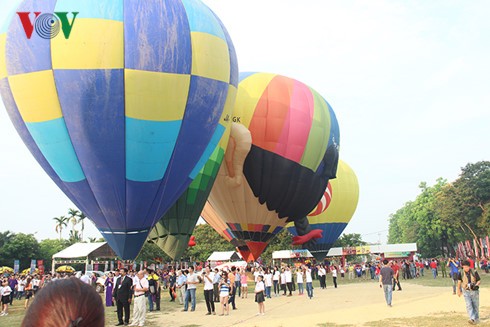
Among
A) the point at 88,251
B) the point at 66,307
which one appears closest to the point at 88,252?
the point at 88,251

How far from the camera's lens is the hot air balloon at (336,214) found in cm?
3478

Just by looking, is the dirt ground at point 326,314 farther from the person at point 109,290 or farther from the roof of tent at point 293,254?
the roof of tent at point 293,254

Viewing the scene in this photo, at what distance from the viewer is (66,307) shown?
1466 millimetres

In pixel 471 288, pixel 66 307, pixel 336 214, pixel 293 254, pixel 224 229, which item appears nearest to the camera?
pixel 66 307

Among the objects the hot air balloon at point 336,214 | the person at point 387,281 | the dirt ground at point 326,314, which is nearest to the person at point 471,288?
the dirt ground at point 326,314

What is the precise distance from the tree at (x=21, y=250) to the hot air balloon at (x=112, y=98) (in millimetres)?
39129

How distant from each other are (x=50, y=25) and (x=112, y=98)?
2607mm

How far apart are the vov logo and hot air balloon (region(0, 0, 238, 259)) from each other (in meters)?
0.03

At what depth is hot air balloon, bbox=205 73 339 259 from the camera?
21266 mm

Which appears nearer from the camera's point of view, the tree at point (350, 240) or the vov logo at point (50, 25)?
the vov logo at point (50, 25)

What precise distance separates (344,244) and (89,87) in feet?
224

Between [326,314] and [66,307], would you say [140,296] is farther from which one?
[66,307]

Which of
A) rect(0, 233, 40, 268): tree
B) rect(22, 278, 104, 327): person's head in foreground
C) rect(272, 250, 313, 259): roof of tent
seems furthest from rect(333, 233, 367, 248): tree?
rect(22, 278, 104, 327): person's head in foreground

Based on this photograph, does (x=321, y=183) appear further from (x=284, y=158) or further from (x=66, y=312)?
(x=66, y=312)
